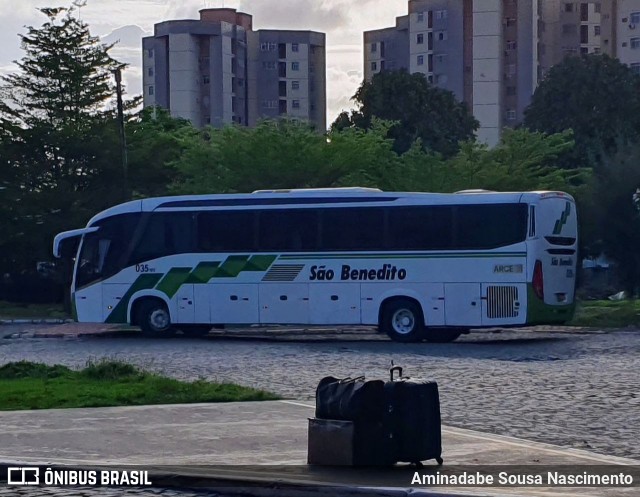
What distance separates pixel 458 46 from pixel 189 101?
29781 millimetres

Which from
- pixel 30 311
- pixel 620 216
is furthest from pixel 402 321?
pixel 30 311

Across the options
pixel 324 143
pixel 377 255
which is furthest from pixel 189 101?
pixel 377 255

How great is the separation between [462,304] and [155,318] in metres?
7.97

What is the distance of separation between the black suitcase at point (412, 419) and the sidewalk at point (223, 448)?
17 cm

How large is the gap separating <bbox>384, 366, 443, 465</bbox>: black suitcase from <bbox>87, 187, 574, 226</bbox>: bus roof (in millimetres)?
18370

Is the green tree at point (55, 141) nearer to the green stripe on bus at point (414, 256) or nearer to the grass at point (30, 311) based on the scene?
the grass at point (30, 311)

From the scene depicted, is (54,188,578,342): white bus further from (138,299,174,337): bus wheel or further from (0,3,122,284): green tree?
(0,3,122,284): green tree

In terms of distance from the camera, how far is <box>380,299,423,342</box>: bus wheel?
29078mm

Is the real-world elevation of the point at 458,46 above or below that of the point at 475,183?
above

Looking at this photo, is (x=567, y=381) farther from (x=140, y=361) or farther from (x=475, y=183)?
(x=475, y=183)

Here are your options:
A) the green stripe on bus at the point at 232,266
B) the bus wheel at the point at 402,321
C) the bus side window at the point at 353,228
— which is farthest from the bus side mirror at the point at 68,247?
the bus wheel at the point at 402,321

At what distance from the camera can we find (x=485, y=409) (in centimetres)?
1504

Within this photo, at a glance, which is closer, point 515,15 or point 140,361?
point 140,361

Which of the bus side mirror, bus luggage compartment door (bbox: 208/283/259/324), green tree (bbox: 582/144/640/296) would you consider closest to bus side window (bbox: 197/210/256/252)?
bus luggage compartment door (bbox: 208/283/259/324)
